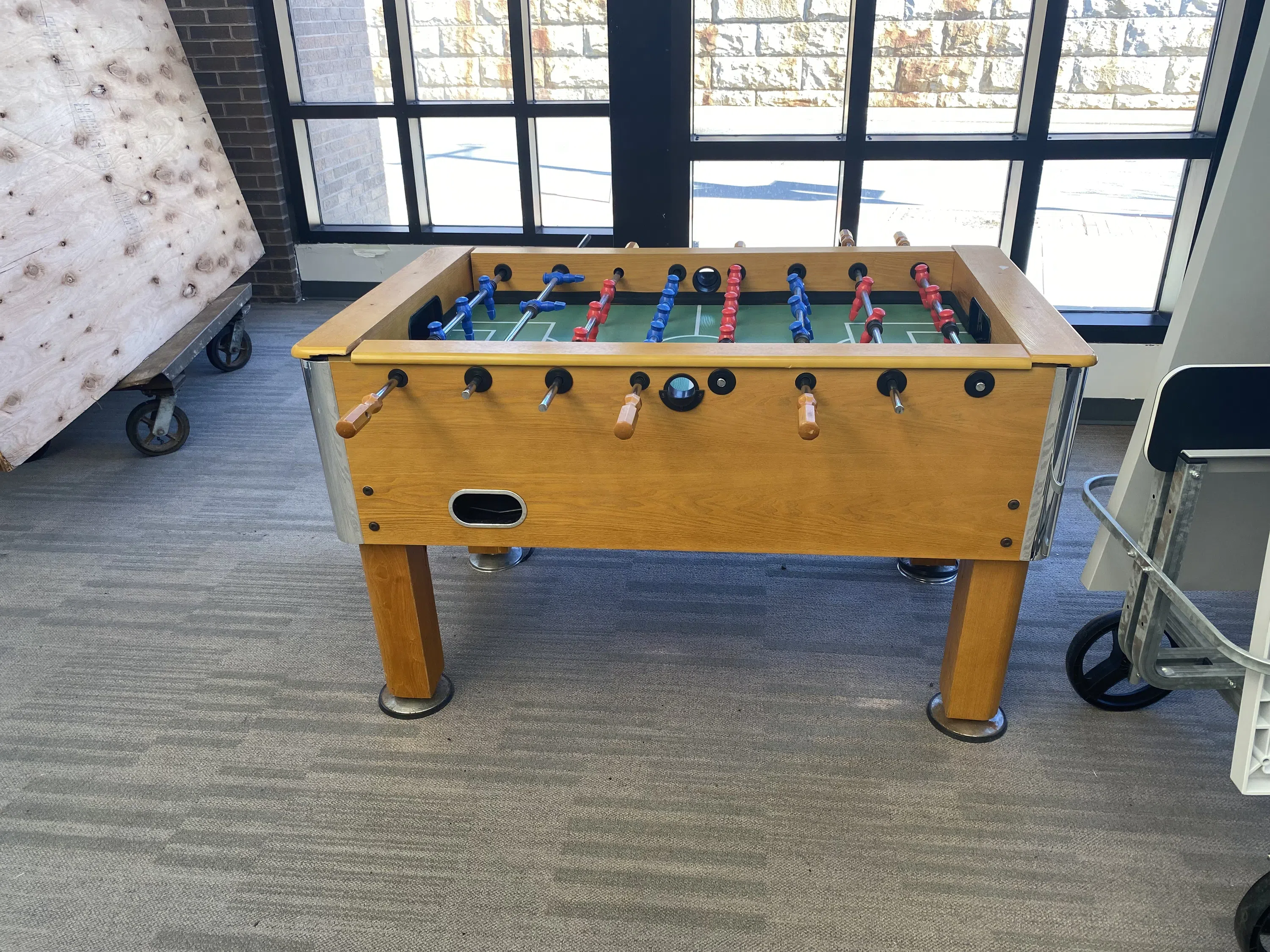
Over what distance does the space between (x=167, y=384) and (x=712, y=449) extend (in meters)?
2.46

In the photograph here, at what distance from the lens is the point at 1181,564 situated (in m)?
1.89

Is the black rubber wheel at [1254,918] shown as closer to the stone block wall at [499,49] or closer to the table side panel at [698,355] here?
the table side panel at [698,355]

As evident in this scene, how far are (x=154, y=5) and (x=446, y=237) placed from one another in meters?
1.52

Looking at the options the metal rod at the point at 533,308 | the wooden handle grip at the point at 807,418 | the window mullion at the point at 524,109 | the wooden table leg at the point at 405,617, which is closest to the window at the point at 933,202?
the window mullion at the point at 524,109

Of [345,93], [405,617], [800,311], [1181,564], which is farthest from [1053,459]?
[345,93]

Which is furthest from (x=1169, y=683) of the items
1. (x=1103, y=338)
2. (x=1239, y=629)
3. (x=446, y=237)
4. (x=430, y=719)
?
(x=446, y=237)

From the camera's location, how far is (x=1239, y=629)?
2.34 meters

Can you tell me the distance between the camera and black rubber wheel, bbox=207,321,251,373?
4.08 metres

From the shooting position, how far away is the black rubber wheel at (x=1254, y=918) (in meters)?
1.46

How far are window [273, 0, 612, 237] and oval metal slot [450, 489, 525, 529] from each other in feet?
8.57

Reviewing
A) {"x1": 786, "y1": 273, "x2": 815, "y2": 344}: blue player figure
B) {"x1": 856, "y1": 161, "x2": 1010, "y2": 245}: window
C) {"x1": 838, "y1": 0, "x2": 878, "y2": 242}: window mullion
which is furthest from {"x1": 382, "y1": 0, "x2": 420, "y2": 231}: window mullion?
{"x1": 786, "y1": 273, "x2": 815, "y2": 344}: blue player figure

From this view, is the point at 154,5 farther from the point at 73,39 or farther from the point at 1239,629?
the point at 1239,629

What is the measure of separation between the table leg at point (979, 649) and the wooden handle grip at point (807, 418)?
1.78 feet

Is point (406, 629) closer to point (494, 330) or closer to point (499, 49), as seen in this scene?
point (494, 330)
